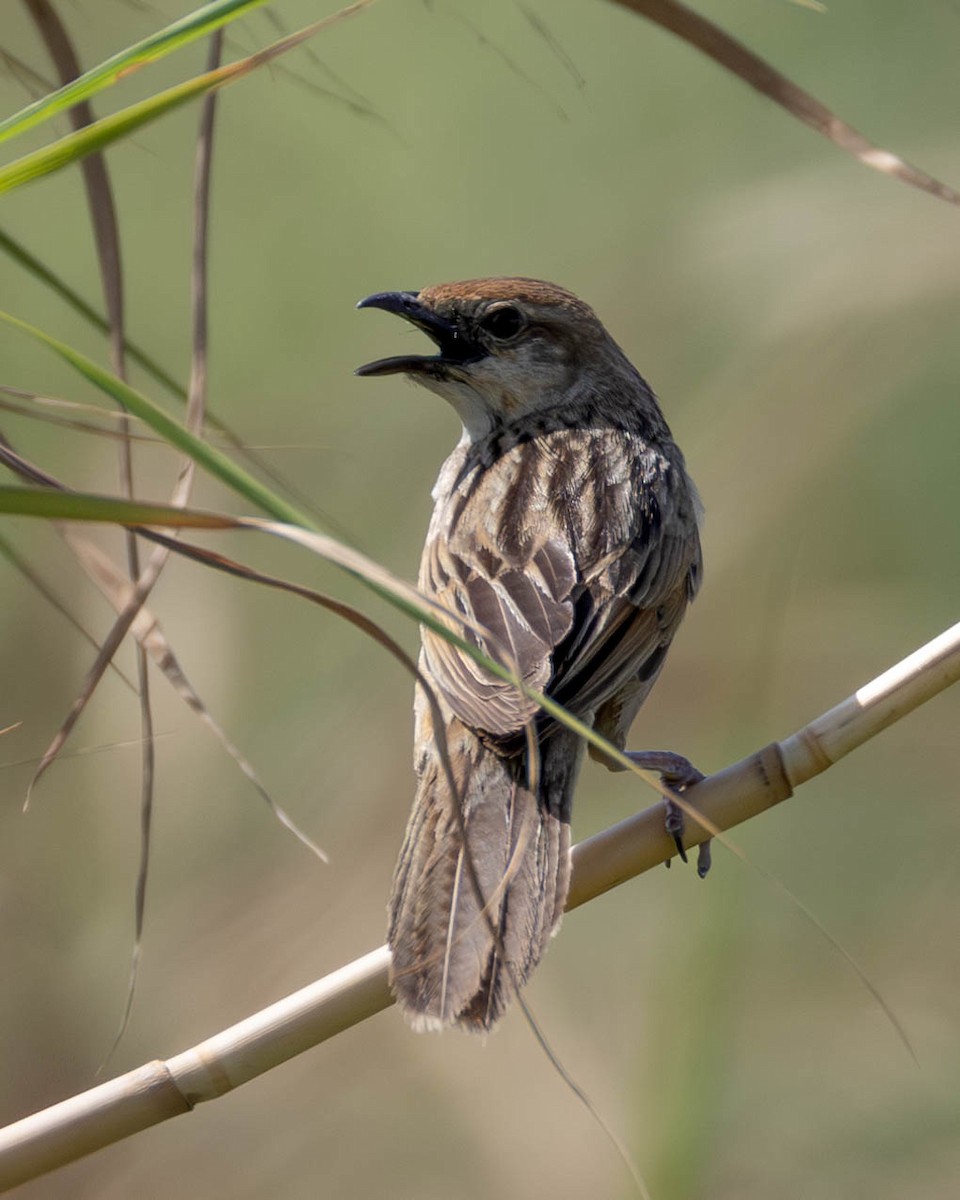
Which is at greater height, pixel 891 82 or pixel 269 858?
pixel 891 82

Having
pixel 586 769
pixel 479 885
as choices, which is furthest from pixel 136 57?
pixel 586 769

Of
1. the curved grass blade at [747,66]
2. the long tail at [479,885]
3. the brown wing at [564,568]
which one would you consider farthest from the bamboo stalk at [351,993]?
the curved grass blade at [747,66]

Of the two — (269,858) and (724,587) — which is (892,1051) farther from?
(269,858)

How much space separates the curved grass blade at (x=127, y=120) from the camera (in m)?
1.60

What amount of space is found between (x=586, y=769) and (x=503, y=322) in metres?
1.68

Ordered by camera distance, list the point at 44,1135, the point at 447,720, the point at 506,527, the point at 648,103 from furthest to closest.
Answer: the point at 648,103, the point at 506,527, the point at 447,720, the point at 44,1135

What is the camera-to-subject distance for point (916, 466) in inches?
228

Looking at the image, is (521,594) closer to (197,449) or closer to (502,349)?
(502,349)

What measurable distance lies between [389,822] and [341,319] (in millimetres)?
2221

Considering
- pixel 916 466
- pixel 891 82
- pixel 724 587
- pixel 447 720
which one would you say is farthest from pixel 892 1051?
pixel 891 82

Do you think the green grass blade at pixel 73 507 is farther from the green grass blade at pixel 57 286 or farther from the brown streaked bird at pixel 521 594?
the brown streaked bird at pixel 521 594

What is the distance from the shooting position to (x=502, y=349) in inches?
178

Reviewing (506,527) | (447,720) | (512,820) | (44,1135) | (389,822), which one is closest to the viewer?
(44,1135)

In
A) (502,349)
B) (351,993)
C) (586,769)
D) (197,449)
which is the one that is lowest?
(586,769)
